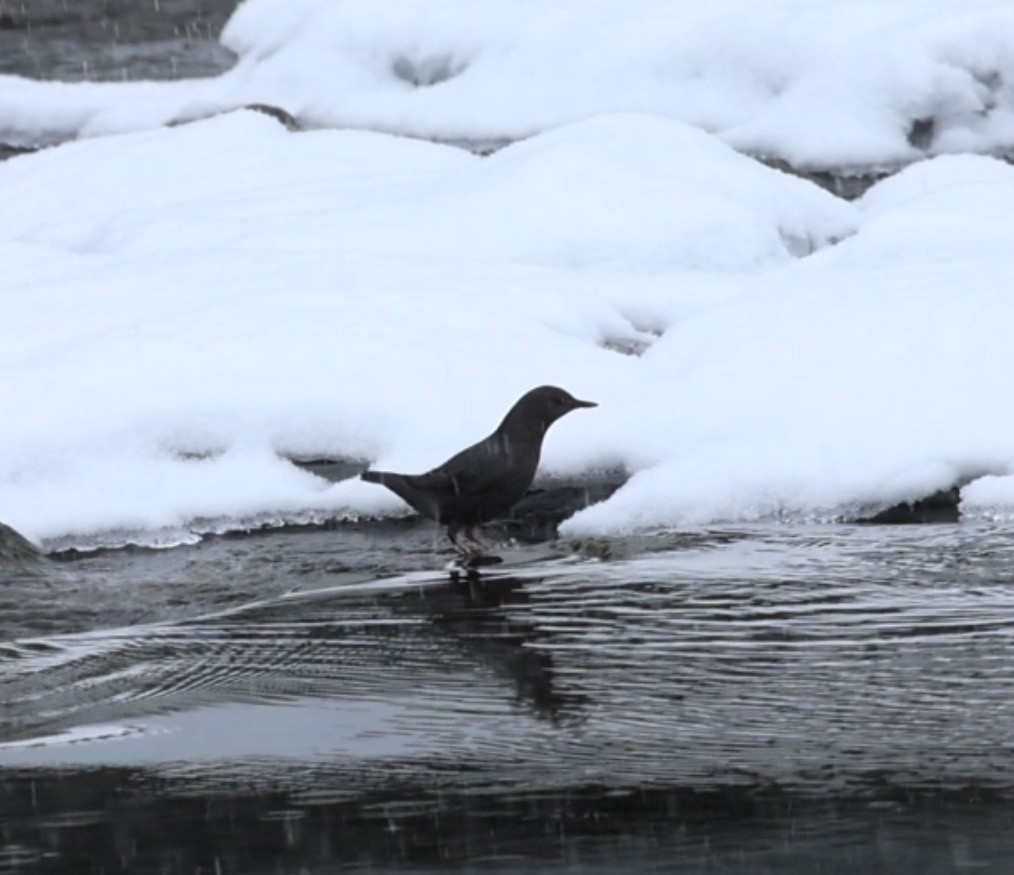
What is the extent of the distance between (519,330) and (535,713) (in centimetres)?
398

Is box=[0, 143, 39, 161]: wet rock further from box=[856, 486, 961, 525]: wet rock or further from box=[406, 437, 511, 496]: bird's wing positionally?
box=[856, 486, 961, 525]: wet rock

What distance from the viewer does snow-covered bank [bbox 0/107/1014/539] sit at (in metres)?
6.59

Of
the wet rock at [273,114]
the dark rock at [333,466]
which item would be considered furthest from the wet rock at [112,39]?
the dark rock at [333,466]

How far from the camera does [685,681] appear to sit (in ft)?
14.1

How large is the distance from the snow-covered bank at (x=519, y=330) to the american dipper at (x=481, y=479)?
1.30 feet

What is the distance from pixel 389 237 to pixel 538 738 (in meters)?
5.95

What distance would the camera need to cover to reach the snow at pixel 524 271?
21.8ft

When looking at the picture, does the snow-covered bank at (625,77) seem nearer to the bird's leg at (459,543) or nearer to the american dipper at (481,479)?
the american dipper at (481,479)

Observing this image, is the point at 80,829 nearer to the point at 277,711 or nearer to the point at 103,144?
the point at 277,711

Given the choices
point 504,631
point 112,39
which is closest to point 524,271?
point 504,631

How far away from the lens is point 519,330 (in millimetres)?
8000

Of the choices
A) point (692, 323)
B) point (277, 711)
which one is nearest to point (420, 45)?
point (692, 323)

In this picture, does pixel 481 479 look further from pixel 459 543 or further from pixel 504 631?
pixel 504 631

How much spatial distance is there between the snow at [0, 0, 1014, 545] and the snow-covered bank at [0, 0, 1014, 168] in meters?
0.03
